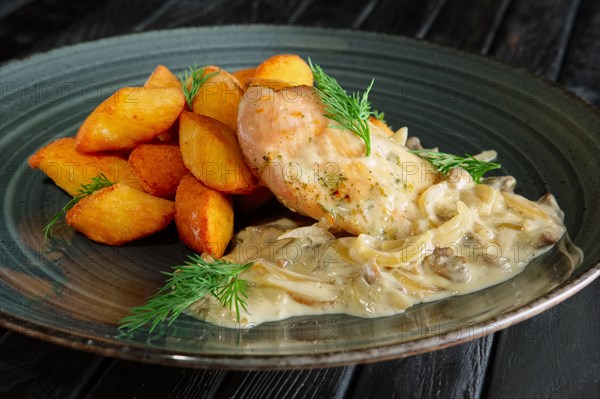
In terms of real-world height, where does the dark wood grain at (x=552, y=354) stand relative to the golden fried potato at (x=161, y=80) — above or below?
below

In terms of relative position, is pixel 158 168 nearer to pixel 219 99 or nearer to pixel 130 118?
pixel 130 118

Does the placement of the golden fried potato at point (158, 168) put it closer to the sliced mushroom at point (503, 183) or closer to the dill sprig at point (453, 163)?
the dill sprig at point (453, 163)

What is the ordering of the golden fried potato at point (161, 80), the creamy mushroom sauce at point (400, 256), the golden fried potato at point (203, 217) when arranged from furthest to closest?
the golden fried potato at point (161, 80)
the golden fried potato at point (203, 217)
the creamy mushroom sauce at point (400, 256)

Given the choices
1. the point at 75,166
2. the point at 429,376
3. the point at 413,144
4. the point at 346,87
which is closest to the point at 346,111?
the point at 413,144

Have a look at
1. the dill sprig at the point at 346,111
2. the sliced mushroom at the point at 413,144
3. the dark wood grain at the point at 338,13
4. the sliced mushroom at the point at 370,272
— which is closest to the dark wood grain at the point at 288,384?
the sliced mushroom at the point at 370,272

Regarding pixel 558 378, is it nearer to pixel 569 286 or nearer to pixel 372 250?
pixel 569 286

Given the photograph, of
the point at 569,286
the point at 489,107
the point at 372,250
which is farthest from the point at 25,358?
the point at 489,107
